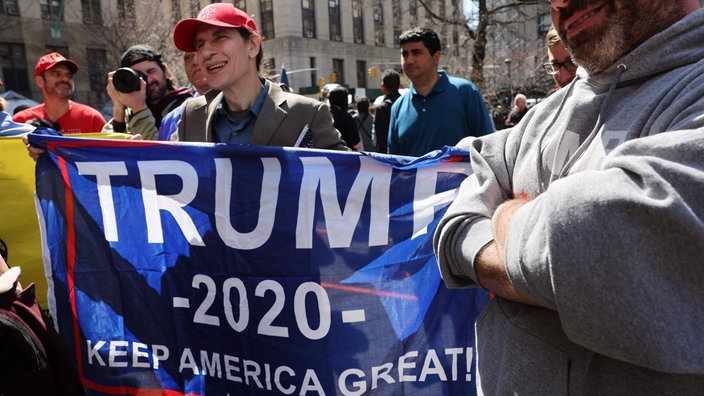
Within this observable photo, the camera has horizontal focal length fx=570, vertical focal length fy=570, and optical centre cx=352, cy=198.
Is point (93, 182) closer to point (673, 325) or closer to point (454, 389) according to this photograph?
point (454, 389)

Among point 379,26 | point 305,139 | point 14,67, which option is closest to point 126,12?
point 14,67

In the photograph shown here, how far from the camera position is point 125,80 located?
12.5 feet

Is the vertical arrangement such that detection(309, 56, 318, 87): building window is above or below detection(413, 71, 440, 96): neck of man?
above

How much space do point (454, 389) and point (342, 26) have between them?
188ft

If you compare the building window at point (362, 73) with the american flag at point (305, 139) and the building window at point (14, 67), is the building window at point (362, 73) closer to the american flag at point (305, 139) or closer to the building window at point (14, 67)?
the building window at point (14, 67)

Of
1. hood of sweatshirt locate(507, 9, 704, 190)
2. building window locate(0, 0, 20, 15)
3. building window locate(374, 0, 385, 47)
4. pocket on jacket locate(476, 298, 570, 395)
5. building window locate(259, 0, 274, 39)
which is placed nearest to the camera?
hood of sweatshirt locate(507, 9, 704, 190)

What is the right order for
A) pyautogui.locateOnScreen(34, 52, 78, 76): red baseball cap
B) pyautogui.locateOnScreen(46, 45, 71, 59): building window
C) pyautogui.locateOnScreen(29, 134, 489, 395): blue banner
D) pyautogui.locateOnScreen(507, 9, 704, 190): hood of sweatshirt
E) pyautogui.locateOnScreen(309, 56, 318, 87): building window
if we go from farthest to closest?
pyautogui.locateOnScreen(309, 56, 318, 87): building window → pyautogui.locateOnScreen(46, 45, 71, 59): building window → pyautogui.locateOnScreen(34, 52, 78, 76): red baseball cap → pyautogui.locateOnScreen(29, 134, 489, 395): blue banner → pyautogui.locateOnScreen(507, 9, 704, 190): hood of sweatshirt

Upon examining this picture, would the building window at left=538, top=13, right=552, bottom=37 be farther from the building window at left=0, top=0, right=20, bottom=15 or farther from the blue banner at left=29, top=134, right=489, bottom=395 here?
the building window at left=0, top=0, right=20, bottom=15

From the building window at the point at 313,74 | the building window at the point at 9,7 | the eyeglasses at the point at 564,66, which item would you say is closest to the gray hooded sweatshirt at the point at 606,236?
the eyeglasses at the point at 564,66

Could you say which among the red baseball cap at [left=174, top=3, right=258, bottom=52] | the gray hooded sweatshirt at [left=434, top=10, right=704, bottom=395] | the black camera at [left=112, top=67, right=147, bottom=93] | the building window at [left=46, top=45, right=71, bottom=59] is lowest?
the gray hooded sweatshirt at [left=434, top=10, right=704, bottom=395]

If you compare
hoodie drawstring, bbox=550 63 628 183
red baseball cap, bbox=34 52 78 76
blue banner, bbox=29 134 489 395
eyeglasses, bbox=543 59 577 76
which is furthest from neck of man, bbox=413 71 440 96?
hoodie drawstring, bbox=550 63 628 183

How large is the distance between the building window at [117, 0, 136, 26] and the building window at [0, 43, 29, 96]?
6.52 metres

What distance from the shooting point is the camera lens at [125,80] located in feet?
12.4

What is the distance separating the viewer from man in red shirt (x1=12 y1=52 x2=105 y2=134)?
16.6 feet
